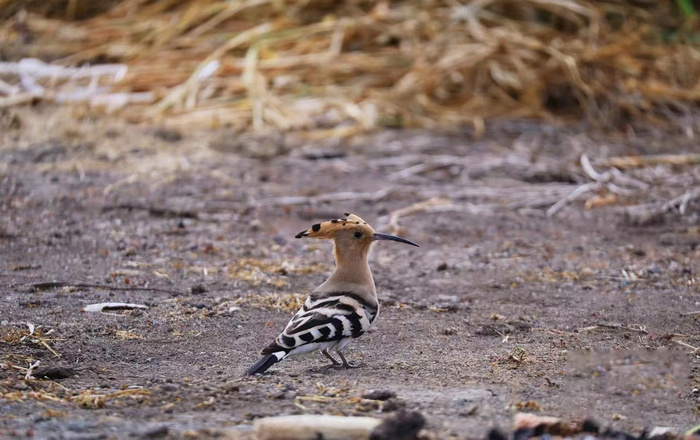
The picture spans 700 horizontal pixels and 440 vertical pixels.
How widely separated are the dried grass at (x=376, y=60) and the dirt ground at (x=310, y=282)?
548 millimetres

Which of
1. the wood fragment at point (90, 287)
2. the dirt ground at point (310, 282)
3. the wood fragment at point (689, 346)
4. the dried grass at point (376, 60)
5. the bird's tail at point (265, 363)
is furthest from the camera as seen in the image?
the dried grass at point (376, 60)


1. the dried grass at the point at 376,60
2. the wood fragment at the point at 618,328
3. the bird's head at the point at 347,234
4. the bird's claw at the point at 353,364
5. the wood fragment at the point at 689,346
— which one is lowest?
the dried grass at the point at 376,60

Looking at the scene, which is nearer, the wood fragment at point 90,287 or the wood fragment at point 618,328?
the wood fragment at point 618,328

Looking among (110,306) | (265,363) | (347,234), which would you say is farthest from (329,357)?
(110,306)

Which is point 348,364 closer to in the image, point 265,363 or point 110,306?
point 265,363

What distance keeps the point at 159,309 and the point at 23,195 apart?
7.76ft

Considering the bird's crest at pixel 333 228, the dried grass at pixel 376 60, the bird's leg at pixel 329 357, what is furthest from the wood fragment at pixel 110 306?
the dried grass at pixel 376 60

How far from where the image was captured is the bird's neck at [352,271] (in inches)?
161

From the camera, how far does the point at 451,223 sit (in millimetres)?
6355

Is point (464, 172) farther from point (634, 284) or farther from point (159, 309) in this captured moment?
point (159, 309)

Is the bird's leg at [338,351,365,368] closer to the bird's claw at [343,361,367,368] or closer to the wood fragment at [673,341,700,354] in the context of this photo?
the bird's claw at [343,361,367,368]

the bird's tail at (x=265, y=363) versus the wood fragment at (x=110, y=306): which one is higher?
the bird's tail at (x=265, y=363)

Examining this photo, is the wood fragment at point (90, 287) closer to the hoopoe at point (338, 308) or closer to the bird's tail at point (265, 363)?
the hoopoe at point (338, 308)

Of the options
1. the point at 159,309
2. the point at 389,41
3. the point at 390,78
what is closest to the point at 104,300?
the point at 159,309
